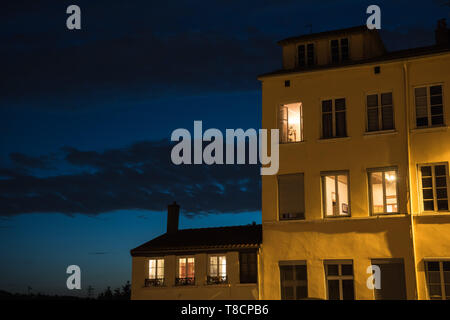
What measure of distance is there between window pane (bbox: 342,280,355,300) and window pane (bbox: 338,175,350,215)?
290 cm

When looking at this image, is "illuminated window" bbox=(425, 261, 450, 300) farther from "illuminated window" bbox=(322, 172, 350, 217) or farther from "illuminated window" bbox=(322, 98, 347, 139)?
"illuminated window" bbox=(322, 98, 347, 139)

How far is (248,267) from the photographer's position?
29.3 m

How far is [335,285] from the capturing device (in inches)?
1020

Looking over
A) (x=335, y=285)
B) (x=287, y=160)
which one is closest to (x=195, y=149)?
(x=287, y=160)

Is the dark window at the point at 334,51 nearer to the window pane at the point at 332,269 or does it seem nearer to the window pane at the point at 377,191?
the window pane at the point at 377,191

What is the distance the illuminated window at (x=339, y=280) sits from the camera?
25.6m

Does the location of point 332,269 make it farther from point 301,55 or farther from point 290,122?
point 301,55

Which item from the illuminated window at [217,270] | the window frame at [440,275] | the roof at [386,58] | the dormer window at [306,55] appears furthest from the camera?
the illuminated window at [217,270]

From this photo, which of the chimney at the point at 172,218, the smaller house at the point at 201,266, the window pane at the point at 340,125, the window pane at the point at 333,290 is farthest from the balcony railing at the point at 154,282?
the window pane at the point at 340,125

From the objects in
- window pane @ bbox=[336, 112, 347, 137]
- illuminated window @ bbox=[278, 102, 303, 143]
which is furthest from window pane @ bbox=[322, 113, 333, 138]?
illuminated window @ bbox=[278, 102, 303, 143]

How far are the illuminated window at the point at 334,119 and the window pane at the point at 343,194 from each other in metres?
1.89

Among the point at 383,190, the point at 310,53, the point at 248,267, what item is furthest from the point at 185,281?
the point at 310,53

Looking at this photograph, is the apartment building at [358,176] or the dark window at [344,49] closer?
the apartment building at [358,176]

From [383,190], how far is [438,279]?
4.09 metres
